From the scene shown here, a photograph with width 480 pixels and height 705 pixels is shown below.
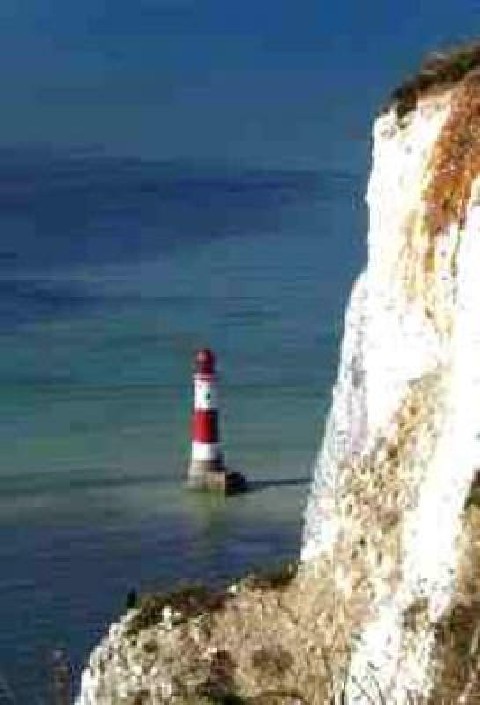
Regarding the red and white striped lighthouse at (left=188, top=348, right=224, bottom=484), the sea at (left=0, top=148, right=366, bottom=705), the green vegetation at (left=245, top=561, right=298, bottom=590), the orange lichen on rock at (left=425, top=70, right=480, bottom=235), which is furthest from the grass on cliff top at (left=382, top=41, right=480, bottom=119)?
the red and white striped lighthouse at (left=188, top=348, right=224, bottom=484)

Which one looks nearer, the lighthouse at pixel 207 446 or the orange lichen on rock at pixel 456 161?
the orange lichen on rock at pixel 456 161

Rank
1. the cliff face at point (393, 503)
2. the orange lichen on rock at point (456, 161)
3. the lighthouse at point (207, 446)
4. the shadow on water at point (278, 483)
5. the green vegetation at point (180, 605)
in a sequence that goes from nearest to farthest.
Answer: the cliff face at point (393, 503)
the orange lichen on rock at point (456, 161)
the green vegetation at point (180, 605)
the shadow on water at point (278, 483)
the lighthouse at point (207, 446)

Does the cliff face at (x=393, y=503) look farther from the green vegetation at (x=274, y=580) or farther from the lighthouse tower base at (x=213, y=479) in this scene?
the lighthouse tower base at (x=213, y=479)


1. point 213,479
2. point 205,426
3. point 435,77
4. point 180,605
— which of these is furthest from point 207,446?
point 435,77

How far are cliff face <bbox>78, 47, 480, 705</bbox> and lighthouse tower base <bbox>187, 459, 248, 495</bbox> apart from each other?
48.0 feet

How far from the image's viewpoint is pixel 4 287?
41.0m

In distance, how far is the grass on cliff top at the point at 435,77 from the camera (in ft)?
34.6

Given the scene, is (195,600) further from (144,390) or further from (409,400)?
(144,390)

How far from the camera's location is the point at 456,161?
32.9 feet

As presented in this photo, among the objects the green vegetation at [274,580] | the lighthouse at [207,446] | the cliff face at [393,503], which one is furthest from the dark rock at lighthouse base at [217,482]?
the green vegetation at [274,580]

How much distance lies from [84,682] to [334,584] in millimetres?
923

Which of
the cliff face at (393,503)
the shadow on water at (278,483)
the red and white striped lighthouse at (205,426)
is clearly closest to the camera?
the cliff face at (393,503)

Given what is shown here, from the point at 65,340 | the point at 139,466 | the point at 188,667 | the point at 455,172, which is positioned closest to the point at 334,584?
the point at 188,667

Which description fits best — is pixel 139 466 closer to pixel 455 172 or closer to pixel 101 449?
pixel 101 449
